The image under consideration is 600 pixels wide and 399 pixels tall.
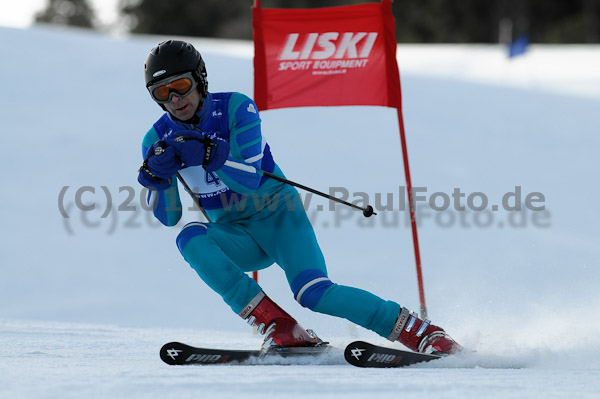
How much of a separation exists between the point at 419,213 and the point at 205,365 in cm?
510

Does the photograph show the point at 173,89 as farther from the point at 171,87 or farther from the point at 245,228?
the point at 245,228

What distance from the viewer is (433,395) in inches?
97.1

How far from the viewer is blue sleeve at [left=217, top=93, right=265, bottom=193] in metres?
3.54

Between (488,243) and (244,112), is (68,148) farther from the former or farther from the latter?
(244,112)

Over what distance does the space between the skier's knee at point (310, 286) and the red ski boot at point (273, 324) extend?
0.10m

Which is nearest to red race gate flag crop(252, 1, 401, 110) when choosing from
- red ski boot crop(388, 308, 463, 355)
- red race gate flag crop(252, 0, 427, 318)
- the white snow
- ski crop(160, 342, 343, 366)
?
red race gate flag crop(252, 0, 427, 318)

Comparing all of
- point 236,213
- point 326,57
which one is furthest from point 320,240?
point 236,213

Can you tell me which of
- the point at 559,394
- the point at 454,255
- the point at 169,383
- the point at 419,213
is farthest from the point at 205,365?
the point at 419,213

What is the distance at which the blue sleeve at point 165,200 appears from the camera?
12.0 feet

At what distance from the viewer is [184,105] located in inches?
139

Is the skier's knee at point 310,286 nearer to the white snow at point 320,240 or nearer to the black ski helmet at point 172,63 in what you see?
the white snow at point 320,240

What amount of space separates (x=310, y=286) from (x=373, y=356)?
1.45ft

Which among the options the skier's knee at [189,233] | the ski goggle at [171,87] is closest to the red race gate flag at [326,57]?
the ski goggle at [171,87]

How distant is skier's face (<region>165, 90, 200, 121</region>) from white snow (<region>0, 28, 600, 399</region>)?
103cm
